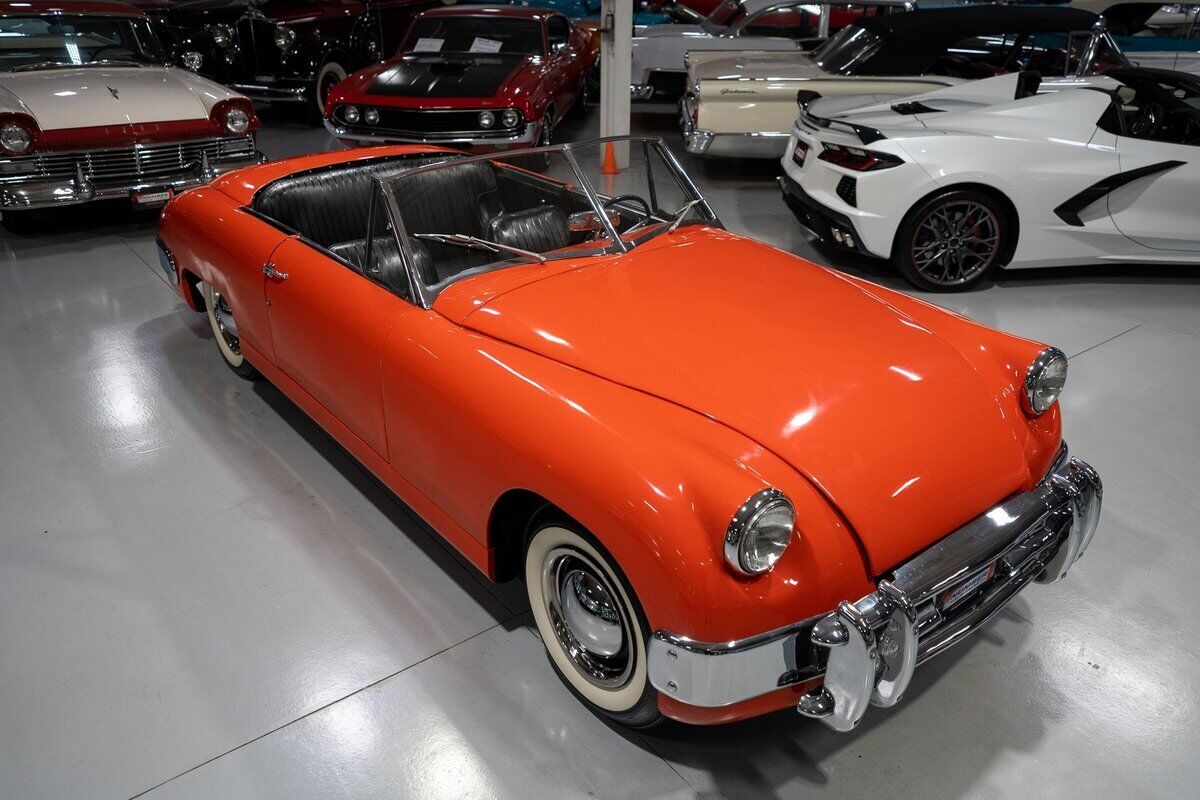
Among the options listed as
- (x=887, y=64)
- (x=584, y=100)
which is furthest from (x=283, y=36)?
(x=887, y=64)

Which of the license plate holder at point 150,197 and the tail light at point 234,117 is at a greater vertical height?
the tail light at point 234,117

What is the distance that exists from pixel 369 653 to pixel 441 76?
5.84 m

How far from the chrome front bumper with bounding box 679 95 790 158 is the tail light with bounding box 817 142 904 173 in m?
1.63

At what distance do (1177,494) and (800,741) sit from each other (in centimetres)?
196

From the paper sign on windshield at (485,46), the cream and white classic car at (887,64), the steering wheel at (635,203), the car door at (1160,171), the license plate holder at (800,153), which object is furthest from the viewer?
the paper sign on windshield at (485,46)

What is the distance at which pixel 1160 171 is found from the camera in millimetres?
4609

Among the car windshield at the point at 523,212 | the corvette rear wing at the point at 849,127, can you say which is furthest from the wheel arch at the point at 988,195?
the car windshield at the point at 523,212

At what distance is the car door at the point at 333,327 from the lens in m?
2.57

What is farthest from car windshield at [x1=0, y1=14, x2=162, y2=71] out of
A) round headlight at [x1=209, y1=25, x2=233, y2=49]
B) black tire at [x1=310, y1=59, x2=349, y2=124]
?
black tire at [x1=310, y1=59, x2=349, y2=124]

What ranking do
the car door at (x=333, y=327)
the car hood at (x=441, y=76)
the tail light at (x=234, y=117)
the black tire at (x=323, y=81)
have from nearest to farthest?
the car door at (x=333, y=327) < the tail light at (x=234, y=117) < the car hood at (x=441, y=76) < the black tire at (x=323, y=81)

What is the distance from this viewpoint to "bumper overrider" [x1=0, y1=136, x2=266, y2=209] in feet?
17.3

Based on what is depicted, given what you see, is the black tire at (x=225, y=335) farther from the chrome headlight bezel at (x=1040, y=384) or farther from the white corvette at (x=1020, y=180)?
the white corvette at (x=1020, y=180)

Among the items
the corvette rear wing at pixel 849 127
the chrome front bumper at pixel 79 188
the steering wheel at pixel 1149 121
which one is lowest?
the chrome front bumper at pixel 79 188

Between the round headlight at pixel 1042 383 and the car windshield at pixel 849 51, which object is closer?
the round headlight at pixel 1042 383
